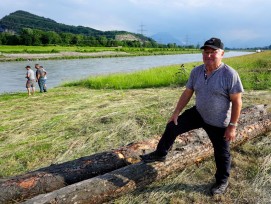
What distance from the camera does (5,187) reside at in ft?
12.3

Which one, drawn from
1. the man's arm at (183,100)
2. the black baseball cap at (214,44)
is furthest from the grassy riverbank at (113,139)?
the black baseball cap at (214,44)

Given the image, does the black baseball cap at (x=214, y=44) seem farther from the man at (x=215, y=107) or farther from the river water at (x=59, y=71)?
the river water at (x=59, y=71)

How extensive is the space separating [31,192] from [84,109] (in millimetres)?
5970

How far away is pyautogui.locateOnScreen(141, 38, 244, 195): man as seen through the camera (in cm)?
349

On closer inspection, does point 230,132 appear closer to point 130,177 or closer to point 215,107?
point 215,107

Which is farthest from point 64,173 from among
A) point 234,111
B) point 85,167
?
point 234,111

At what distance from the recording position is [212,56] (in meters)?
3.52

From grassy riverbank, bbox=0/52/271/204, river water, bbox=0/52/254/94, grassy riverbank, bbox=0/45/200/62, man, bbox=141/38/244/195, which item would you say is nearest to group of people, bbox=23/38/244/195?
man, bbox=141/38/244/195

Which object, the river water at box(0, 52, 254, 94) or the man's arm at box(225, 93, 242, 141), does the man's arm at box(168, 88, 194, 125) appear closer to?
the man's arm at box(225, 93, 242, 141)

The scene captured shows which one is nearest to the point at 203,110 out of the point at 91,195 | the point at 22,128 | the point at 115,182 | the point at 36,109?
the point at 115,182

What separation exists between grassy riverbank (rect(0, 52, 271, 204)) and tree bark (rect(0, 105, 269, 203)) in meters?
0.37

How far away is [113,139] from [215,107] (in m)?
3.46

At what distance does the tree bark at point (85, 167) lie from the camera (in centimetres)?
382

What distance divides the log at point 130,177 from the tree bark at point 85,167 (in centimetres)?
2
